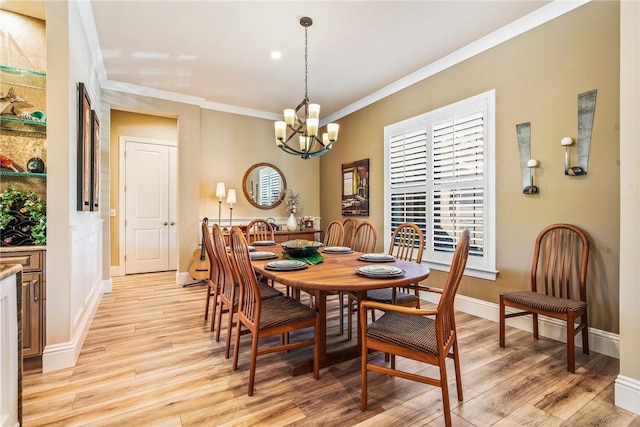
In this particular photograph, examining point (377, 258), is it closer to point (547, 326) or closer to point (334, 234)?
point (334, 234)

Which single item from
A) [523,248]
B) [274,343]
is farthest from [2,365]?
[523,248]

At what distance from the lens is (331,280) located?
6.15 ft

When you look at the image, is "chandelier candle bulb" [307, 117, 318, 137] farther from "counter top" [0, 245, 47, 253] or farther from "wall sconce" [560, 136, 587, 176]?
"counter top" [0, 245, 47, 253]

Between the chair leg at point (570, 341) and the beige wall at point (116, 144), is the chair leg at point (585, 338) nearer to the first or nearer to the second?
the chair leg at point (570, 341)

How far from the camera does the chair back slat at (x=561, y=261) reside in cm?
243

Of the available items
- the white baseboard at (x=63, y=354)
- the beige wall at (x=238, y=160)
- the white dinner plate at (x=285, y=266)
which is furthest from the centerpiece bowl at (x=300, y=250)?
the beige wall at (x=238, y=160)

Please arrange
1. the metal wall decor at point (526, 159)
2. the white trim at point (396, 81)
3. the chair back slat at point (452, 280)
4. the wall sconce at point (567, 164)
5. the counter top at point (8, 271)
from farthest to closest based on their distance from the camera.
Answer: the metal wall decor at point (526, 159) < the white trim at point (396, 81) < the wall sconce at point (567, 164) < the chair back slat at point (452, 280) < the counter top at point (8, 271)

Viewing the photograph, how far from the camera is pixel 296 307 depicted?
219 centimetres

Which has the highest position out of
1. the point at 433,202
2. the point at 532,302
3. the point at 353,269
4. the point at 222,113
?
the point at 222,113

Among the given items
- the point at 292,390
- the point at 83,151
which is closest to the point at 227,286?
the point at 292,390

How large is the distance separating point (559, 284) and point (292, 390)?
2294 mm

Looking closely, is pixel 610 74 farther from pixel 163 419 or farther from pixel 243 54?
pixel 163 419

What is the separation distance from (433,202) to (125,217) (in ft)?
16.5

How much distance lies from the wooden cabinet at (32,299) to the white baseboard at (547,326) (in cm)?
377
